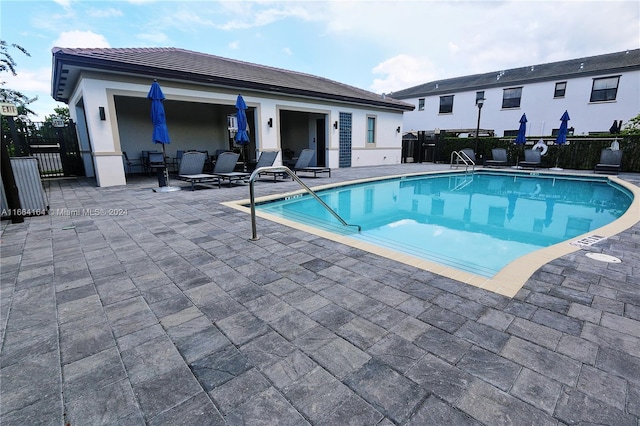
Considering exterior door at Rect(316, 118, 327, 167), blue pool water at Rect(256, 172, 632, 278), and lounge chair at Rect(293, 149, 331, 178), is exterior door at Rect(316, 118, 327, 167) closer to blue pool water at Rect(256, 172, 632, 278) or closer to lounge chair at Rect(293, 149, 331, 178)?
lounge chair at Rect(293, 149, 331, 178)

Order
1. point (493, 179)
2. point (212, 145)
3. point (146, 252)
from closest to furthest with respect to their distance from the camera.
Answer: point (146, 252)
point (493, 179)
point (212, 145)

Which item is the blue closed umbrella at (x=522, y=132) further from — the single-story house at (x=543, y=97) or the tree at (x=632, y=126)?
the tree at (x=632, y=126)

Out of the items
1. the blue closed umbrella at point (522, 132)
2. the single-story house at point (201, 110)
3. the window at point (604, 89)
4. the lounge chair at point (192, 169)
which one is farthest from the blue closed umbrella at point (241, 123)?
the window at point (604, 89)

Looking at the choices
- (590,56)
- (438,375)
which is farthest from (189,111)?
(590,56)

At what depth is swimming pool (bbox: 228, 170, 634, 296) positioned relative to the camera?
438cm

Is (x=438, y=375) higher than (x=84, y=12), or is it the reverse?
(x=84, y=12)

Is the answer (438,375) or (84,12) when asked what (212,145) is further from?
(438,375)

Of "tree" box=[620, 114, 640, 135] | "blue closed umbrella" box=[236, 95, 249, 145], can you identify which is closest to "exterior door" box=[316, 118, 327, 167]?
"blue closed umbrella" box=[236, 95, 249, 145]

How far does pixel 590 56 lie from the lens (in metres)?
20.8

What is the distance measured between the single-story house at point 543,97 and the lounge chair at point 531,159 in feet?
10.7

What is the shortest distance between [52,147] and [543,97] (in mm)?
27254

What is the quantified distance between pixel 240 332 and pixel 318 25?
17.1 m

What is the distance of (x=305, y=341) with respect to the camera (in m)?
1.94

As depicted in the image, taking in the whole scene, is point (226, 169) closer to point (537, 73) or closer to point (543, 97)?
point (543, 97)
